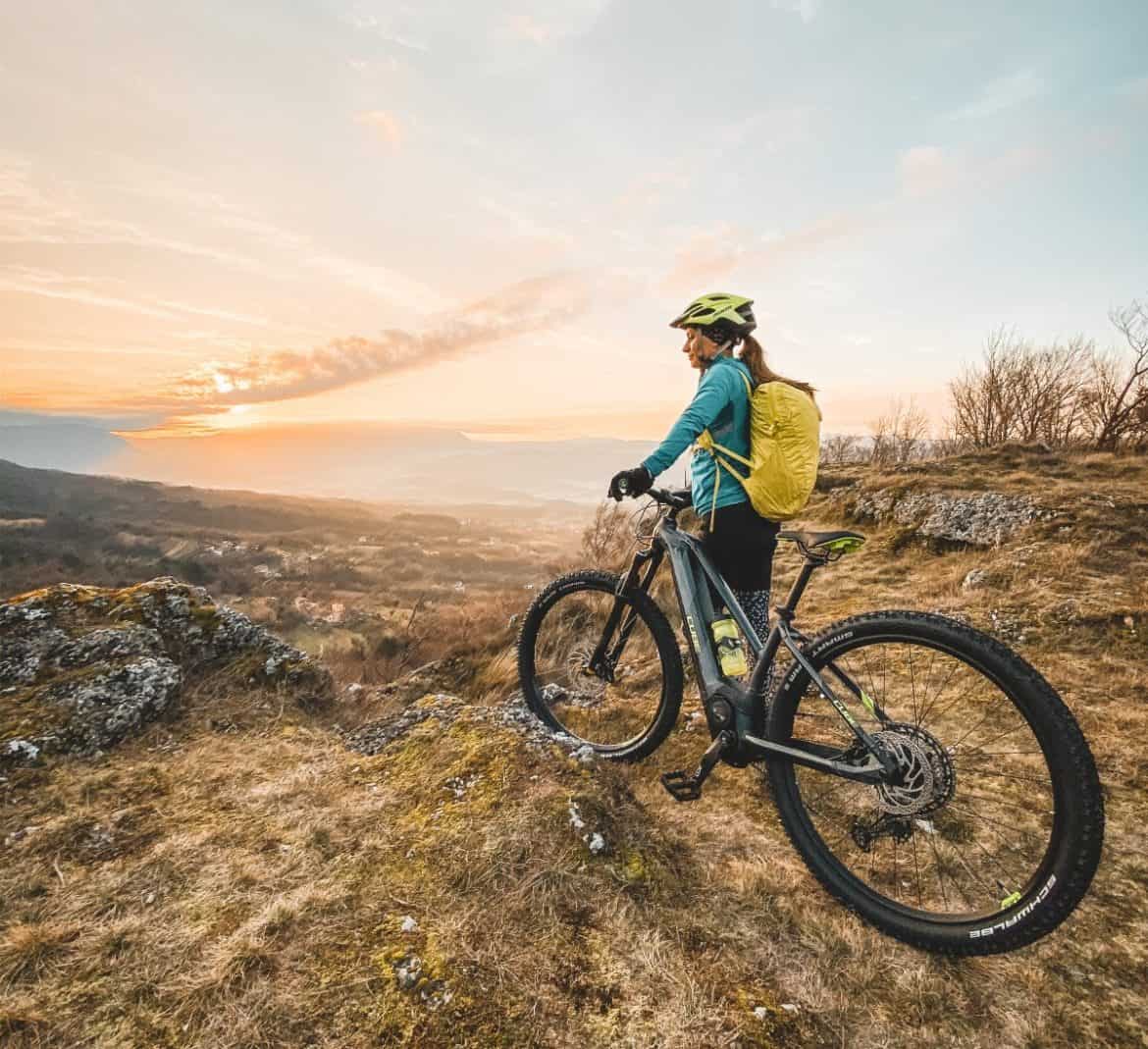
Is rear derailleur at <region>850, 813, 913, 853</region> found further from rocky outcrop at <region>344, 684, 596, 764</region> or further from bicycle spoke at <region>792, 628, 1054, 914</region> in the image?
rocky outcrop at <region>344, 684, 596, 764</region>

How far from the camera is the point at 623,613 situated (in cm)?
437

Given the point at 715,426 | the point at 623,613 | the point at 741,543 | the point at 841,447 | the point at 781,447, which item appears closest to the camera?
the point at 781,447

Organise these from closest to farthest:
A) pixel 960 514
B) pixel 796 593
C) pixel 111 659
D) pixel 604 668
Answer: pixel 796 593 → pixel 604 668 → pixel 111 659 → pixel 960 514

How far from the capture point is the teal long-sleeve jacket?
3.33 m

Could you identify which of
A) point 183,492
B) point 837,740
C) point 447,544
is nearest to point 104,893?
point 837,740

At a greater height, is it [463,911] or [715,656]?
[715,656]

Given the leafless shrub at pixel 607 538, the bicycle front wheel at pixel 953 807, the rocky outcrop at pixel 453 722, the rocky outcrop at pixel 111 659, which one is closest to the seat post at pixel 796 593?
the bicycle front wheel at pixel 953 807

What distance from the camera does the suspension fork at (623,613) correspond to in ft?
13.6

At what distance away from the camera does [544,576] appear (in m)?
18.2

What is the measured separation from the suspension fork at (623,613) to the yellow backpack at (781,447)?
97cm

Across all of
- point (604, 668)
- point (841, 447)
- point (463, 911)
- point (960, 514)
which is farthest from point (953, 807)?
point (841, 447)

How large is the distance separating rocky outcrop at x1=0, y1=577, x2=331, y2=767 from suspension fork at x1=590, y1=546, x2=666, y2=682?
9.56 feet

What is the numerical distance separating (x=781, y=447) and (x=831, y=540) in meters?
0.73

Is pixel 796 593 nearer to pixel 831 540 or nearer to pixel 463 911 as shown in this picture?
pixel 831 540
